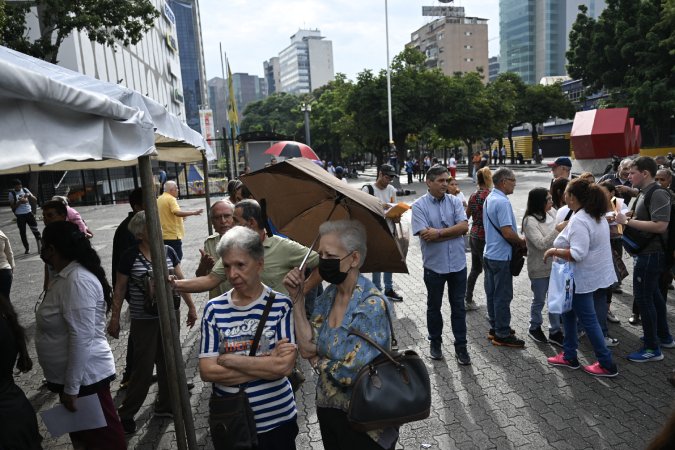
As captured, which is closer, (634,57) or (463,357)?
(463,357)

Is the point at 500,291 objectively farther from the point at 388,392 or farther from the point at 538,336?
the point at 388,392

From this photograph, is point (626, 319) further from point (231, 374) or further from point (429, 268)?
point (231, 374)

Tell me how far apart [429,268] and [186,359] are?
292cm

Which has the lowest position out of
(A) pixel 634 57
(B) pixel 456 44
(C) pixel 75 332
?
(C) pixel 75 332

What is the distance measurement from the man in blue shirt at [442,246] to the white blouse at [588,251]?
972mm

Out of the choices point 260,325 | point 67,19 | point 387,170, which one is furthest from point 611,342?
point 67,19

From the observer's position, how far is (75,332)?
297 centimetres

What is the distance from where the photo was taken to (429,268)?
16.1ft

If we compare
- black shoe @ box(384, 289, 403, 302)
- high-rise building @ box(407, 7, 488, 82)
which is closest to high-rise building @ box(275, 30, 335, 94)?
high-rise building @ box(407, 7, 488, 82)

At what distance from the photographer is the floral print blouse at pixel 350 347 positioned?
7.67ft

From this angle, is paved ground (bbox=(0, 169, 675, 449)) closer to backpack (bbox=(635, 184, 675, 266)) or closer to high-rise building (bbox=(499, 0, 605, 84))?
backpack (bbox=(635, 184, 675, 266))

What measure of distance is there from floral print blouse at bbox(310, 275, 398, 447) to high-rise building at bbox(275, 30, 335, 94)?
166 meters

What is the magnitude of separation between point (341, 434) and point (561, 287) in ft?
10.2

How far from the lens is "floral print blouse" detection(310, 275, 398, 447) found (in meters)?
2.34
